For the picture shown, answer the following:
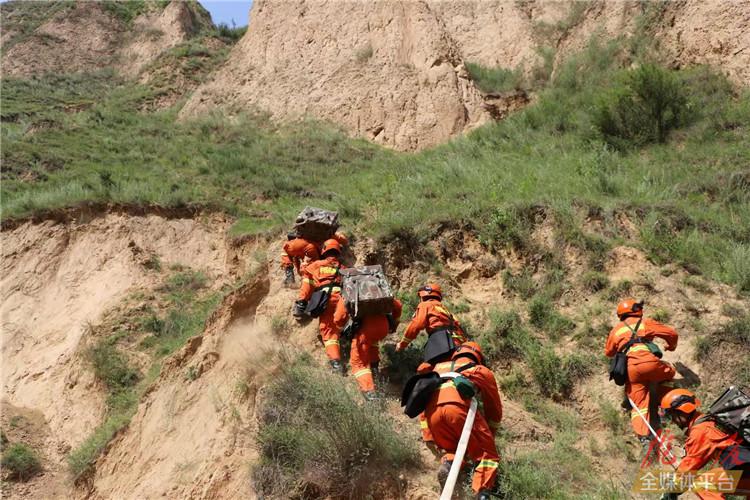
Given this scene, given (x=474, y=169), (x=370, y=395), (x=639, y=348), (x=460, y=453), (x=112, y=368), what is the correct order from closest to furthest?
(x=460, y=453) < (x=370, y=395) < (x=639, y=348) < (x=112, y=368) < (x=474, y=169)

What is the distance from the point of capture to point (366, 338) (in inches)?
248

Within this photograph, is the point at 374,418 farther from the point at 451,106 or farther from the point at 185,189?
the point at 451,106

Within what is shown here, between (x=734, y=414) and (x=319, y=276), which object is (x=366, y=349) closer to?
(x=319, y=276)

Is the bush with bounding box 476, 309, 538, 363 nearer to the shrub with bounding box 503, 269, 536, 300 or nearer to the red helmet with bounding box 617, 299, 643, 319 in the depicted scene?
the shrub with bounding box 503, 269, 536, 300

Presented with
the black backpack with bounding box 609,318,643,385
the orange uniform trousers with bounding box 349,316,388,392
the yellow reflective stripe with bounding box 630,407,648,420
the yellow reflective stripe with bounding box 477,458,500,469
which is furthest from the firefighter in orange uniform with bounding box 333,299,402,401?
the yellow reflective stripe with bounding box 630,407,648,420

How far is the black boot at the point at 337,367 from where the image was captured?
20.9 ft

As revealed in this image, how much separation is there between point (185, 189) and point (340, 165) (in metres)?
3.80

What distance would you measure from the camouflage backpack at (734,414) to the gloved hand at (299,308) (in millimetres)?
4645

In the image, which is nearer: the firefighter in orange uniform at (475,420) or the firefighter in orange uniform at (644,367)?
the firefighter in orange uniform at (475,420)

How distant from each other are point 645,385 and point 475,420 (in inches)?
Result: 93.8

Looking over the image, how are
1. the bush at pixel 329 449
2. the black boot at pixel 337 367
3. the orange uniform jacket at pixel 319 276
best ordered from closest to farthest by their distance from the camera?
the bush at pixel 329 449 < the black boot at pixel 337 367 < the orange uniform jacket at pixel 319 276

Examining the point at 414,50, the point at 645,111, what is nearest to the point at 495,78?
the point at 414,50

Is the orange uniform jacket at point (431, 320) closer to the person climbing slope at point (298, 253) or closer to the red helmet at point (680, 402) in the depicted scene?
the red helmet at point (680, 402)

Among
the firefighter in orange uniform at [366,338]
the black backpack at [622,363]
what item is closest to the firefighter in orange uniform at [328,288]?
the firefighter in orange uniform at [366,338]
